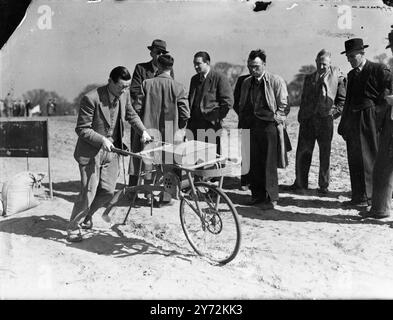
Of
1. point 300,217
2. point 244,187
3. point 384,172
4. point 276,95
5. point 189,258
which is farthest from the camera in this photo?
point 244,187

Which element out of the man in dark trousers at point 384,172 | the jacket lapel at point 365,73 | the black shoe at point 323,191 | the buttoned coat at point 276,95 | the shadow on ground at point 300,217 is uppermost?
the jacket lapel at point 365,73

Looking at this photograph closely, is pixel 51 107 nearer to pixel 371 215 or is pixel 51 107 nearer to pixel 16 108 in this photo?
pixel 16 108

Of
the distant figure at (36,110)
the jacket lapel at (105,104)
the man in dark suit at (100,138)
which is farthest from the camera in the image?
the distant figure at (36,110)

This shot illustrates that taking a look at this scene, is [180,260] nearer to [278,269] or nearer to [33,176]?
[278,269]

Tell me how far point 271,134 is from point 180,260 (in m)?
2.37

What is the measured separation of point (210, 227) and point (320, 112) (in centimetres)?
293

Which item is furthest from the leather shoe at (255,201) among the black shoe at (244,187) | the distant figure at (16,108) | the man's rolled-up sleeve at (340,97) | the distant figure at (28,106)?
the distant figure at (16,108)

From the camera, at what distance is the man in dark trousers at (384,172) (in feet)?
18.2

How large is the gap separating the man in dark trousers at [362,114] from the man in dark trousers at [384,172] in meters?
0.34

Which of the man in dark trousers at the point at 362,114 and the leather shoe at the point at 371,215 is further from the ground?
the man in dark trousers at the point at 362,114

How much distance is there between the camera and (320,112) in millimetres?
6934

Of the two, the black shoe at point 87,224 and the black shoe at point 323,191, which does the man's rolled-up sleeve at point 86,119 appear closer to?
the black shoe at point 87,224

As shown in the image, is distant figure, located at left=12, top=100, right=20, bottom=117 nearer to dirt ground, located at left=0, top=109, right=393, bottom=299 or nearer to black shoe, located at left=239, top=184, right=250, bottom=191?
dirt ground, located at left=0, top=109, right=393, bottom=299

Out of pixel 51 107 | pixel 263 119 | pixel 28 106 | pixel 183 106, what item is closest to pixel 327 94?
pixel 263 119
